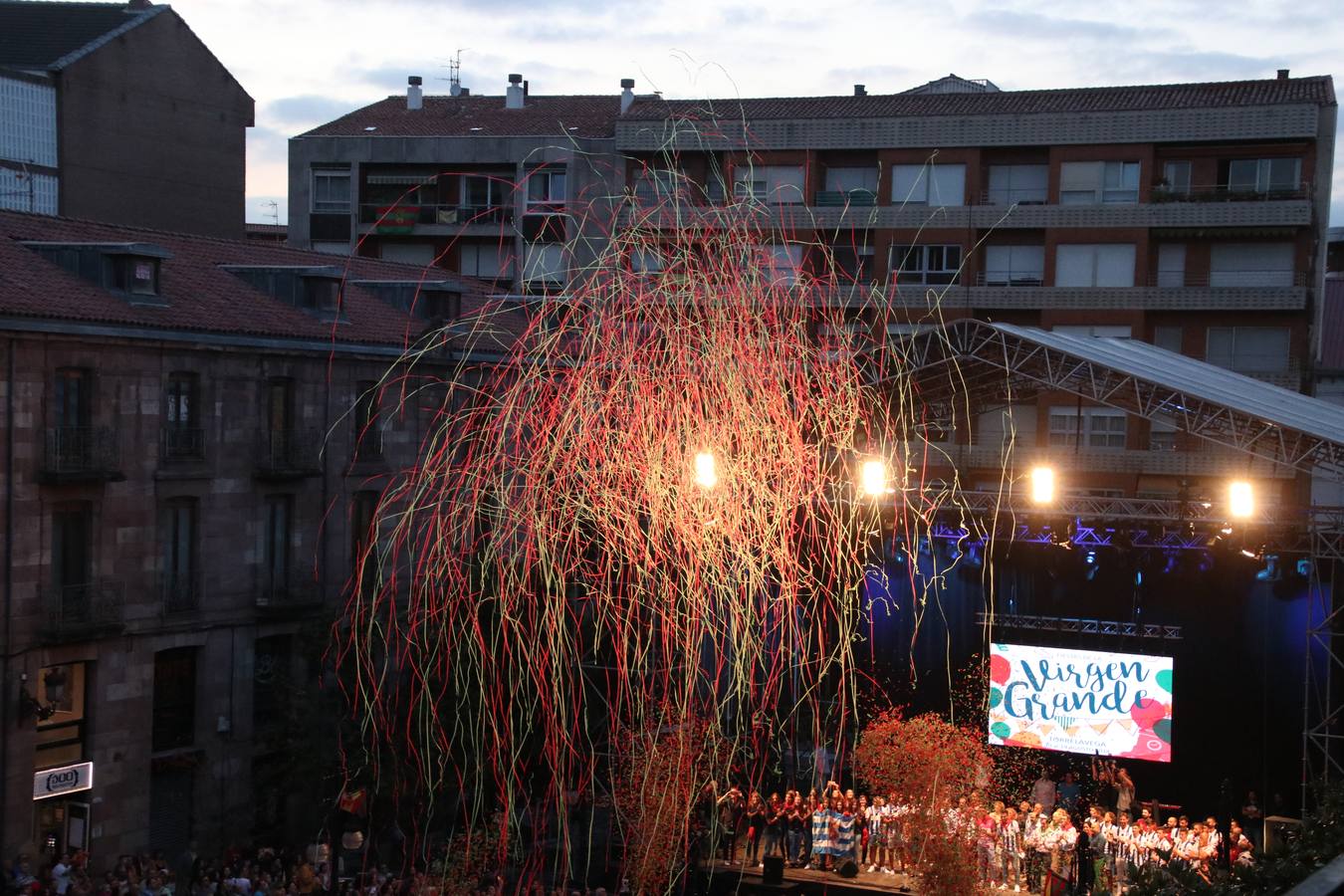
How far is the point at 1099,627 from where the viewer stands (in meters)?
26.8

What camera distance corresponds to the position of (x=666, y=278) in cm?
1551

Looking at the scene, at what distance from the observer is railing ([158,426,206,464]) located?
25125 millimetres

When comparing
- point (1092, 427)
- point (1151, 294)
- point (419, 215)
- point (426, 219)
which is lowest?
point (1092, 427)

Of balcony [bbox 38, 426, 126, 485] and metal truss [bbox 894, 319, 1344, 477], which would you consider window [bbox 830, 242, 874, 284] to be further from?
balcony [bbox 38, 426, 126, 485]

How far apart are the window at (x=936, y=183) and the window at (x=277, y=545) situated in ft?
57.0

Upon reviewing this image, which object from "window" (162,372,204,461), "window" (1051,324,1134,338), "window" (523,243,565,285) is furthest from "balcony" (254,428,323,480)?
"window" (1051,324,1134,338)

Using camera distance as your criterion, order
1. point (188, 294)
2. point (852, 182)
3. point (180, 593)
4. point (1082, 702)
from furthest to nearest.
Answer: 1. point (852, 182)
2. point (188, 294)
3. point (1082, 702)
4. point (180, 593)

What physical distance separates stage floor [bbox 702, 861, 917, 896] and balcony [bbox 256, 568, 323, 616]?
27.7ft

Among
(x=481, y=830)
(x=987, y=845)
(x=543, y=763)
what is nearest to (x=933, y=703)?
(x=987, y=845)

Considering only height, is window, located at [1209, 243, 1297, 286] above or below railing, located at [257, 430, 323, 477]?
above

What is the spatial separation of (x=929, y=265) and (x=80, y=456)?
69.8 feet

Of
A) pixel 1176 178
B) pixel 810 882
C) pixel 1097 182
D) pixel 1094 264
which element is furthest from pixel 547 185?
pixel 810 882

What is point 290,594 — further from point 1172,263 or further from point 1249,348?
point 1249,348

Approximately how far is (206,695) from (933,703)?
42.1 feet
